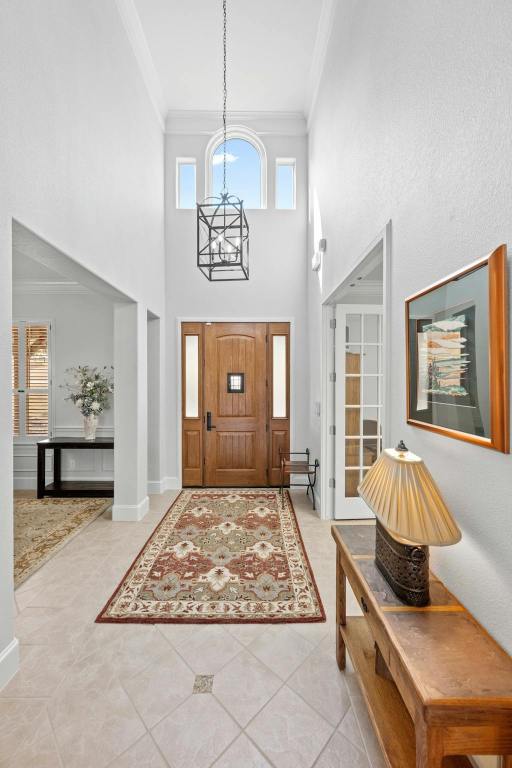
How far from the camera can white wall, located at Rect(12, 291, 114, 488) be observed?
552 centimetres

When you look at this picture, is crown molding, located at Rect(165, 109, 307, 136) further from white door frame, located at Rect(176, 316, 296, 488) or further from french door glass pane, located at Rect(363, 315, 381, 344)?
french door glass pane, located at Rect(363, 315, 381, 344)

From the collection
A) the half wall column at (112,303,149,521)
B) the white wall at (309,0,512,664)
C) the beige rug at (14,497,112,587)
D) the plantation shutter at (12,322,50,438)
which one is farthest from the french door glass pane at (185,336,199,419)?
the white wall at (309,0,512,664)

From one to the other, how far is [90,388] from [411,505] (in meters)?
4.67

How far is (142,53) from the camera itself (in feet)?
13.5

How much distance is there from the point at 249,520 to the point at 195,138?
4.82 metres

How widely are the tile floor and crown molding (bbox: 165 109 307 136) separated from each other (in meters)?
5.41

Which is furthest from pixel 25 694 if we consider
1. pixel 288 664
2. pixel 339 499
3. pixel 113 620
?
pixel 339 499

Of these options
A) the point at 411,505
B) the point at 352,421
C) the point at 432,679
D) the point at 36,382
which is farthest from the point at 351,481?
the point at 36,382

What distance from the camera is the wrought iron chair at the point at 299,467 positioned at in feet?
15.2

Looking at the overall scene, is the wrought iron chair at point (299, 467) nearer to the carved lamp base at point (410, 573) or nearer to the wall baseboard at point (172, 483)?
the wall baseboard at point (172, 483)

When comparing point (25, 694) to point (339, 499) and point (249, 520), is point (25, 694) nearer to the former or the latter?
point (249, 520)

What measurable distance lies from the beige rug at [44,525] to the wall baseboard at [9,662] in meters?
0.98

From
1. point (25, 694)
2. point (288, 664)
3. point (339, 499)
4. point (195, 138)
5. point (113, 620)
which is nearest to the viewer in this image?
point (25, 694)

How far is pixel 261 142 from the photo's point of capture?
5.30m
